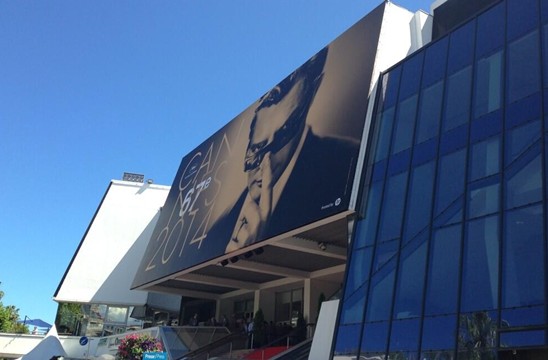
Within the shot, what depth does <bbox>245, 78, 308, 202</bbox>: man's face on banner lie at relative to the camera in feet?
80.0

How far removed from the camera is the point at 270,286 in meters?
32.7

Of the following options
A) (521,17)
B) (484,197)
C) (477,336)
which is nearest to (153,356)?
(477,336)

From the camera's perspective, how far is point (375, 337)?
14828 millimetres

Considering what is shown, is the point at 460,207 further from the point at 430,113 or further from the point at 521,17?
the point at 521,17

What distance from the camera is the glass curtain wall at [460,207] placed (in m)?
12.1

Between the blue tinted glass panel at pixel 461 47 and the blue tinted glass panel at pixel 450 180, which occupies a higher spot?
the blue tinted glass panel at pixel 461 47

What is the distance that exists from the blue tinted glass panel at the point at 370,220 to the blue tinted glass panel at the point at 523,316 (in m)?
5.65

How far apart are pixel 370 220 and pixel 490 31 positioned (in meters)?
7.00

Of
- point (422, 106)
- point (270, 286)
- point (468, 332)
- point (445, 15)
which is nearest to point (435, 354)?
point (468, 332)

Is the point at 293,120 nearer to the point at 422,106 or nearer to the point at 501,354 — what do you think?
the point at 422,106

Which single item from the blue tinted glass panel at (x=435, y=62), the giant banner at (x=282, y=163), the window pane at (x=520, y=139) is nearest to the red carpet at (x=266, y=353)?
the giant banner at (x=282, y=163)

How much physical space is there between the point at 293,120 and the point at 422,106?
8.41 meters

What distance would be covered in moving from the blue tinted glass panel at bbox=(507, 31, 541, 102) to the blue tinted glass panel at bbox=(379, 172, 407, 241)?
4.21m

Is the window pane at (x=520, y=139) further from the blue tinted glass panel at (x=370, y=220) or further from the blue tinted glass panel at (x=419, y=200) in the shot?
the blue tinted glass panel at (x=370, y=220)
